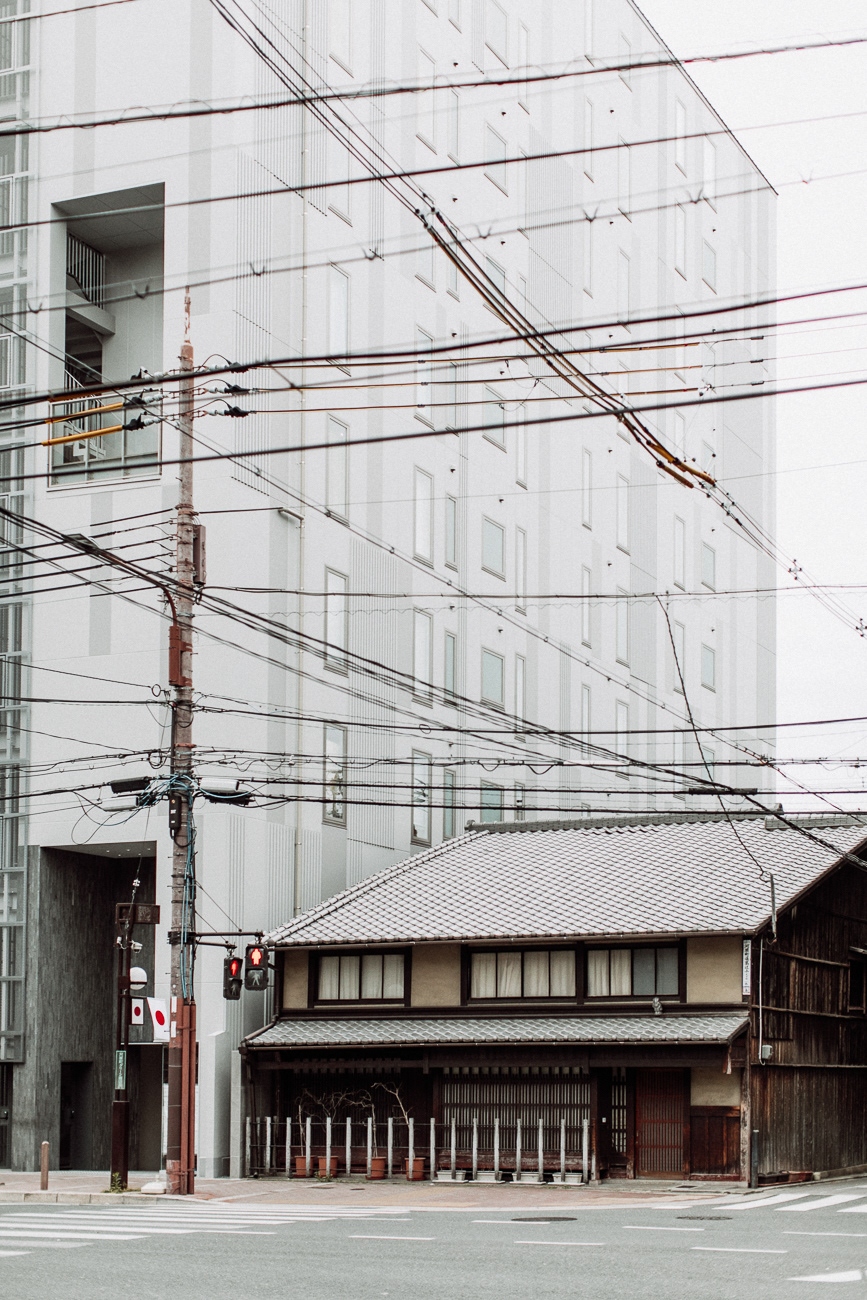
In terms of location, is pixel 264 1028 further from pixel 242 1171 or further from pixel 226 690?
pixel 226 690

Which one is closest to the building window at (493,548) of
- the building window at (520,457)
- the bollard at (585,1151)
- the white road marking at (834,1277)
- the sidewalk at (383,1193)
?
the building window at (520,457)

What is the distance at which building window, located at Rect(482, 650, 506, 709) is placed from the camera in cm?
4772

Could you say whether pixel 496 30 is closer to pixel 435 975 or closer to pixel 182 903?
pixel 435 975

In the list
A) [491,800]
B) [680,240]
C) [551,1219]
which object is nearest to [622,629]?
[491,800]

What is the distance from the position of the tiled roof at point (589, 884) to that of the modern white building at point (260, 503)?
5.84ft

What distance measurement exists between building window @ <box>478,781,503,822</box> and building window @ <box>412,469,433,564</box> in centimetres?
678

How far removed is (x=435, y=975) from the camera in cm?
3569

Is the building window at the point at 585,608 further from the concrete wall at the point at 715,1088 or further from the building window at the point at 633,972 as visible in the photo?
the concrete wall at the point at 715,1088

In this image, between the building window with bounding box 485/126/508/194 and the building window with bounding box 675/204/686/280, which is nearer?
the building window with bounding box 485/126/508/194

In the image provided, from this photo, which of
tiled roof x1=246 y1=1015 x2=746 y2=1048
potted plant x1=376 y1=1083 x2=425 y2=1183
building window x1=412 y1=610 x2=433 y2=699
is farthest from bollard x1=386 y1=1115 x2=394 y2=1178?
building window x1=412 y1=610 x2=433 y2=699

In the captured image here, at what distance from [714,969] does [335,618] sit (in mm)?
13251

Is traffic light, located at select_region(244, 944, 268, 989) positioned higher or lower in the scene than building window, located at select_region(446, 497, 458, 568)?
lower

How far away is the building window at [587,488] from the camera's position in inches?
2131

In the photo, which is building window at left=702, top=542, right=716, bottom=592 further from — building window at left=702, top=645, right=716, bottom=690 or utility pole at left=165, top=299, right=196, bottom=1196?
utility pole at left=165, top=299, right=196, bottom=1196
